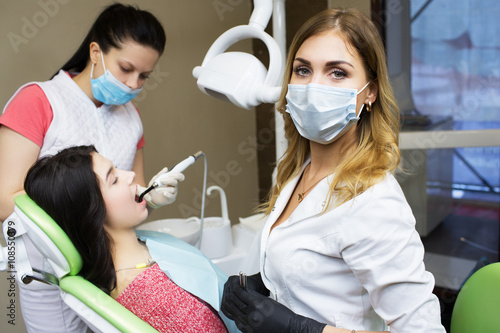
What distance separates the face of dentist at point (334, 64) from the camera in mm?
1049

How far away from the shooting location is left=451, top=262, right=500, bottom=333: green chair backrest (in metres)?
1.00

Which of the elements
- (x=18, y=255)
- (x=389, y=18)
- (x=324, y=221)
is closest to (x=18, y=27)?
(x=18, y=255)

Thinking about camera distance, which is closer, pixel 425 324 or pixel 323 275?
pixel 425 324

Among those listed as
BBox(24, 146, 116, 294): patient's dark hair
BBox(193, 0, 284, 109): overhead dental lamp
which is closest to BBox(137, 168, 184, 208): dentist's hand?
BBox(24, 146, 116, 294): patient's dark hair

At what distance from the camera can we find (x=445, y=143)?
1.79 meters

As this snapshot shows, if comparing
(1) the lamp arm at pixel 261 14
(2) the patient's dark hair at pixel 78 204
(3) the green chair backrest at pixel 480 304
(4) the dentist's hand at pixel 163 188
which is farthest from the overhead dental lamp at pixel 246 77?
(3) the green chair backrest at pixel 480 304

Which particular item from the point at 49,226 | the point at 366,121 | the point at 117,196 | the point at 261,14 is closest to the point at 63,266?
the point at 49,226

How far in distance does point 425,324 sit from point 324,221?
0.29 meters

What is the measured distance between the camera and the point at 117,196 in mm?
1265

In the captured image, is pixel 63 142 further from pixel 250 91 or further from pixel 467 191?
pixel 467 191

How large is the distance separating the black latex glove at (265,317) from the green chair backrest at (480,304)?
1.22 ft

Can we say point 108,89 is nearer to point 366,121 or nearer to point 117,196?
point 117,196

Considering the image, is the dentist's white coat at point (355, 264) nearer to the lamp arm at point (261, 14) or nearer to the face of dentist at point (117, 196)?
the face of dentist at point (117, 196)

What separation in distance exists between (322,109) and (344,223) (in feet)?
0.88
